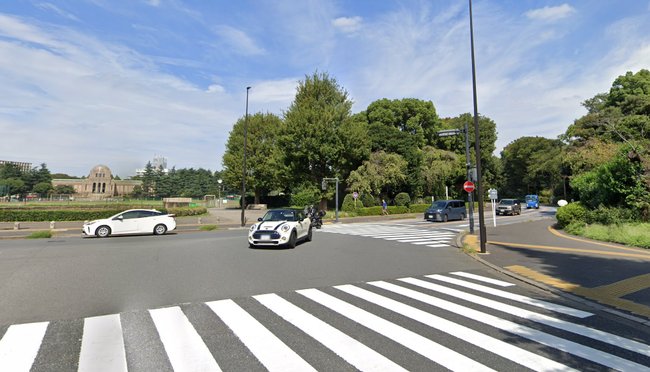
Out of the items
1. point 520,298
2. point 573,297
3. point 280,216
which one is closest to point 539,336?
point 520,298

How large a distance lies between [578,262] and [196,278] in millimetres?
10038

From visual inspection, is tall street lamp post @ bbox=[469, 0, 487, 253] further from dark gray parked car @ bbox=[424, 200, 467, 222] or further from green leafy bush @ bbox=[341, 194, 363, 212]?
green leafy bush @ bbox=[341, 194, 363, 212]

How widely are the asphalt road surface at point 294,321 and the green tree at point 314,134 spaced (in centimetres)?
2698

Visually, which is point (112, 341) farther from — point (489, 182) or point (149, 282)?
point (489, 182)

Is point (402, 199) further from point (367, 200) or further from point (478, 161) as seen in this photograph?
point (478, 161)

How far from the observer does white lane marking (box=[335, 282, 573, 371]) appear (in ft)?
11.9

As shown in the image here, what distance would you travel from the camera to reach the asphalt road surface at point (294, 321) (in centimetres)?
373

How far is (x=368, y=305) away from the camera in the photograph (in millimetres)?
5828

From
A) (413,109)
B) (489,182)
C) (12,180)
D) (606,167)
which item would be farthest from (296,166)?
(12,180)

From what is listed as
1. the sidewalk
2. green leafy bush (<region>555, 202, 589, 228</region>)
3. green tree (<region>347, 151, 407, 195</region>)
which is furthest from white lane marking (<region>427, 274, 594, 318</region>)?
green tree (<region>347, 151, 407, 195</region>)

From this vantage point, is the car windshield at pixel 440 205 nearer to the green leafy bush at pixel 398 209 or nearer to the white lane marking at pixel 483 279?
the green leafy bush at pixel 398 209

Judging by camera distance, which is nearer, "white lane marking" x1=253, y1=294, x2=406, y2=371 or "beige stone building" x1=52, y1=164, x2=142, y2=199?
"white lane marking" x1=253, y1=294, x2=406, y2=371

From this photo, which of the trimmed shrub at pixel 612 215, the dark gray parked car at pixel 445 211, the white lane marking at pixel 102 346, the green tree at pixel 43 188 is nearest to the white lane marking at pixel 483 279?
the white lane marking at pixel 102 346

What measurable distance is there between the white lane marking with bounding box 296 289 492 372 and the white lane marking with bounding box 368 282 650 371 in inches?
47.6
